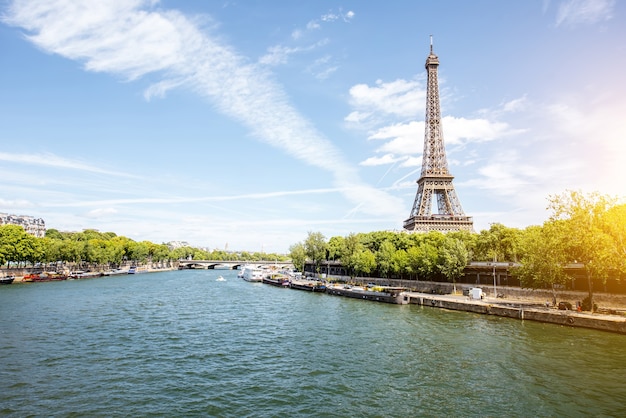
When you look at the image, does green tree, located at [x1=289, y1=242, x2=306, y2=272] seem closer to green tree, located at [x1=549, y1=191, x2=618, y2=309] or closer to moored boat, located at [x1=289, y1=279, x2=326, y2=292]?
moored boat, located at [x1=289, y1=279, x2=326, y2=292]

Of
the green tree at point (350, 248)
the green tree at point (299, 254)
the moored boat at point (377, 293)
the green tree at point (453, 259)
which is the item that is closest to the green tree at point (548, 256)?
the green tree at point (453, 259)

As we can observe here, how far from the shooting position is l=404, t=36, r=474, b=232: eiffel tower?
113 meters

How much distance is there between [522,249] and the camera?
191 feet

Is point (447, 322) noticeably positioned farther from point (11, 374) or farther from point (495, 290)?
point (11, 374)

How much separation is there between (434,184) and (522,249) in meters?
63.8

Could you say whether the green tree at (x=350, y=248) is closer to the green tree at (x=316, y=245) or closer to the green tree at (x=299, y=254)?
the green tree at (x=316, y=245)

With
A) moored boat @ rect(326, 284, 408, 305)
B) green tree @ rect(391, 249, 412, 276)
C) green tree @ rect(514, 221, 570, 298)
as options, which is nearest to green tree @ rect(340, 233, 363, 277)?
green tree @ rect(391, 249, 412, 276)

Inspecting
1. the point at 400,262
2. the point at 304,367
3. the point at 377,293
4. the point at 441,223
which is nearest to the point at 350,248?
the point at 400,262

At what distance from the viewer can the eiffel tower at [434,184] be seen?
113 m

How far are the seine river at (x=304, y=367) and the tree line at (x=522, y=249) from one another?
32.2 ft

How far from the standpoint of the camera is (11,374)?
2628 centimetres

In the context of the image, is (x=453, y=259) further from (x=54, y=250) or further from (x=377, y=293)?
(x=54, y=250)

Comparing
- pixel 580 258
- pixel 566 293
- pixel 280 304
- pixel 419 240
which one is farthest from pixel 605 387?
pixel 419 240

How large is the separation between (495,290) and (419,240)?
84.8 ft
